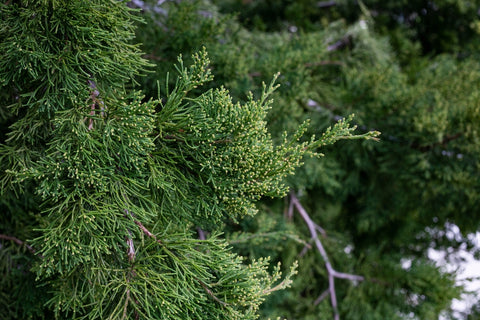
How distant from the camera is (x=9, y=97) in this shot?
5.58 ft

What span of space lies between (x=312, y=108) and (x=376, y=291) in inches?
55.0

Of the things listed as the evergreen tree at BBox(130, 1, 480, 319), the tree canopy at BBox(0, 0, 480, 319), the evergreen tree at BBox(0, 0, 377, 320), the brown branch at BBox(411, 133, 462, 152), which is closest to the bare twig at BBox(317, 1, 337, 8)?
the evergreen tree at BBox(130, 1, 480, 319)

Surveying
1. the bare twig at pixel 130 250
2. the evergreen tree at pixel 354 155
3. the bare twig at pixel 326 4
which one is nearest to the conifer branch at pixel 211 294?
the bare twig at pixel 130 250

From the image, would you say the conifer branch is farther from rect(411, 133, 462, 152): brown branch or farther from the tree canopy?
rect(411, 133, 462, 152): brown branch

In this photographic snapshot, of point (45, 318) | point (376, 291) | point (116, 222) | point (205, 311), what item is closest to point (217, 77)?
point (116, 222)

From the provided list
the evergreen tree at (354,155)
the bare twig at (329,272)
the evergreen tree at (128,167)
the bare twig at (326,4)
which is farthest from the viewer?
the bare twig at (326,4)

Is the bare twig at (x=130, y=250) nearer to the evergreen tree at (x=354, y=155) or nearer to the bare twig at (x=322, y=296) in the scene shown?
the evergreen tree at (x=354, y=155)

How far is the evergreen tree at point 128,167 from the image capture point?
1.37 meters

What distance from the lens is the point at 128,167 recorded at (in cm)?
147

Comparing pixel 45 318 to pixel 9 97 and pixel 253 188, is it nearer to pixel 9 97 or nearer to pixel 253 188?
pixel 9 97

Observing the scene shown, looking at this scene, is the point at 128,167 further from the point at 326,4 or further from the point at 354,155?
the point at 326,4

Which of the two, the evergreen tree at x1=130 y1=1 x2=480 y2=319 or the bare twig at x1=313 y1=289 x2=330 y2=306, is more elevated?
the evergreen tree at x1=130 y1=1 x2=480 y2=319

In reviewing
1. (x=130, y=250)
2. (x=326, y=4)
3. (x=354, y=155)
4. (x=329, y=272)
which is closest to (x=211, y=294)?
(x=130, y=250)

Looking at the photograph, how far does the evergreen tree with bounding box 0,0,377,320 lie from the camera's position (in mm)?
1367
